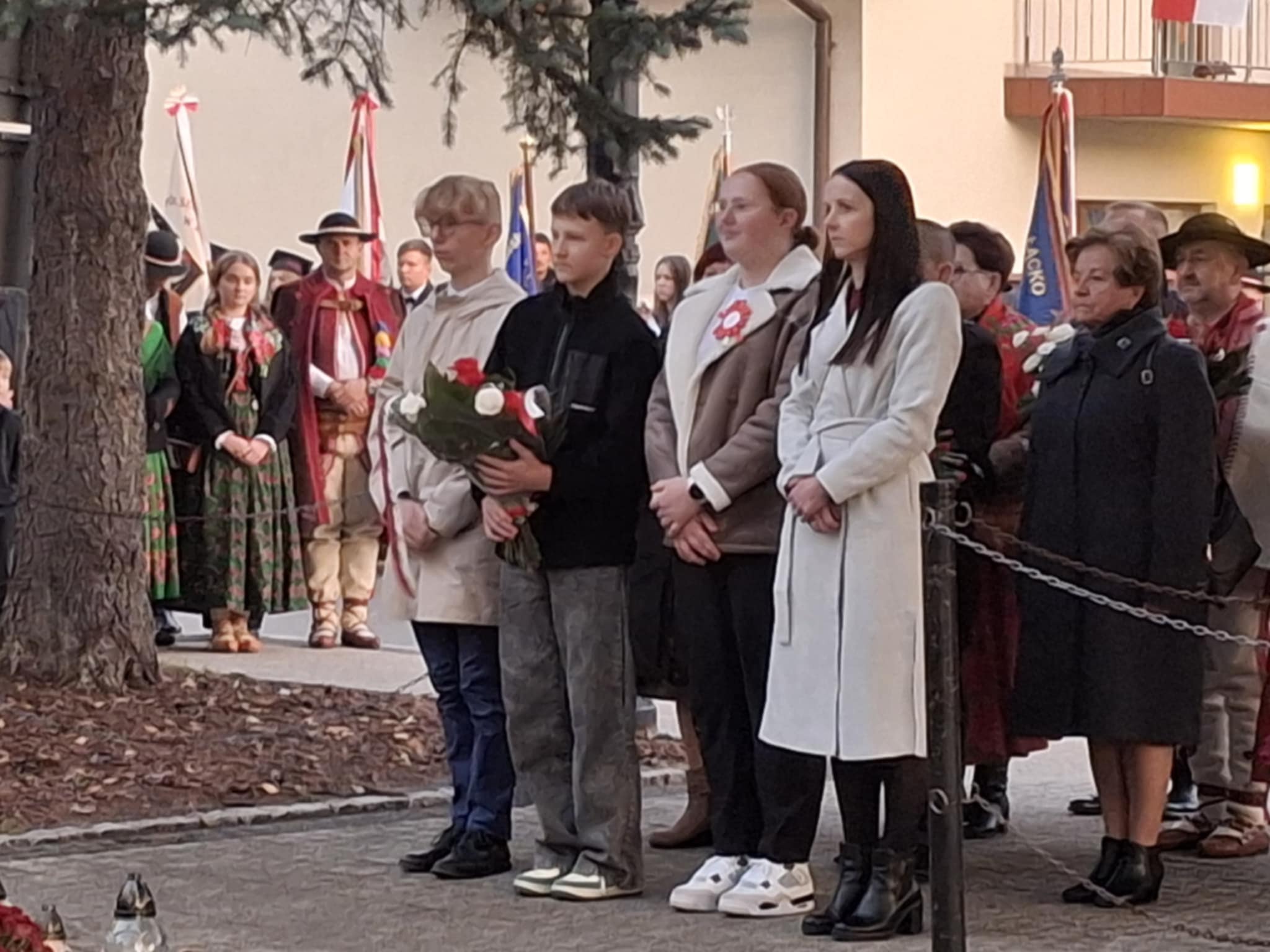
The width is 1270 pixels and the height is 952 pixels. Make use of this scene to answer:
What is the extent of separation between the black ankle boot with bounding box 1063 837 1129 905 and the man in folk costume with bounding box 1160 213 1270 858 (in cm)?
68

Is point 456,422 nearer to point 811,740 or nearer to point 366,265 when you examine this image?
point 811,740

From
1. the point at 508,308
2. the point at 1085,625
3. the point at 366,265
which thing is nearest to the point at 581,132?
the point at 508,308

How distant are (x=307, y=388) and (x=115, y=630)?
123 inches

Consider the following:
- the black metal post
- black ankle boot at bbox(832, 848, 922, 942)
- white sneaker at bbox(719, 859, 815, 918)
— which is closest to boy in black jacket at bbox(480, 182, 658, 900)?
white sneaker at bbox(719, 859, 815, 918)

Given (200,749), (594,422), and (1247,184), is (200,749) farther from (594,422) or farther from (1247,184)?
(1247,184)

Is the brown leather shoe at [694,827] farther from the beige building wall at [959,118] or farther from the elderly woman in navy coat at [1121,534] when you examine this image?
the beige building wall at [959,118]

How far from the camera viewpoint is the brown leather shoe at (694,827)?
8.67 metres

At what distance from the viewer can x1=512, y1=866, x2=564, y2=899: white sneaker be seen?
7.71 meters

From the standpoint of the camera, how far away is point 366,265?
17.7 metres

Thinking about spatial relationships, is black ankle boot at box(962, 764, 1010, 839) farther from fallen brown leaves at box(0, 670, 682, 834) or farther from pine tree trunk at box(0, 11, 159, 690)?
pine tree trunk at box(0, 11, 159, 690)

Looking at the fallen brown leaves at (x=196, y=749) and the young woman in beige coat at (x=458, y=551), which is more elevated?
the young woman in beige coat at (x=458, y=551)

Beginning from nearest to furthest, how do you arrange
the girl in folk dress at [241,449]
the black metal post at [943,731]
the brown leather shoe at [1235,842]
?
the black metal post at [943,731] < the brown leather shoe at [1235,842] < the girl in folk dress at [241,449]

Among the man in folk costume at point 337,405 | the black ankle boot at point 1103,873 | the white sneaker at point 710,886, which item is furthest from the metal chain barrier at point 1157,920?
the man in folk costume at point 337,405

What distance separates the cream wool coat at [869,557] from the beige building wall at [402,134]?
1577cm
